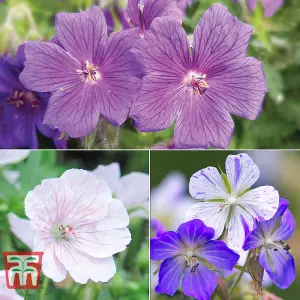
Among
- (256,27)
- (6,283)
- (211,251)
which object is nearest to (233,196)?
(211,251)

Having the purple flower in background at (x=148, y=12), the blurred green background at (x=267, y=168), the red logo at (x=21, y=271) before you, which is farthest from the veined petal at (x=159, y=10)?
the red logo at (x=21, y=271)

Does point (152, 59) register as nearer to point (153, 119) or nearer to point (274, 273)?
point (153, 119)

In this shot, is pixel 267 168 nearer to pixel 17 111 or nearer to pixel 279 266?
pixel 279 266

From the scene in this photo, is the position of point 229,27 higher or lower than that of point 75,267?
A: higher

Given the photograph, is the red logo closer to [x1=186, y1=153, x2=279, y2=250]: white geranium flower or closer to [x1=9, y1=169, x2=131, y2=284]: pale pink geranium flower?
[x1=9, y1=169, x2=131, y2=284]: pale pink geranium flower

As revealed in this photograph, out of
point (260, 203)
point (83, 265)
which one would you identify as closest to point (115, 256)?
point (83, 265)

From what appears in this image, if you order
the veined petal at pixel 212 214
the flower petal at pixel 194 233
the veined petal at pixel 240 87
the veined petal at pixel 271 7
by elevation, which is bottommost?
the flower petal at pixel 194 233

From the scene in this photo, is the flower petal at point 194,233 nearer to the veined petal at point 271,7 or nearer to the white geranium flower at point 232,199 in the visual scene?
the white geranium flower at point 232,199

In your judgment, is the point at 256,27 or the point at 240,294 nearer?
the point at 240,294
